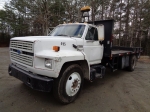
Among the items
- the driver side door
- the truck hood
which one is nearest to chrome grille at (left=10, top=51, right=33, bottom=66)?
the truck hood

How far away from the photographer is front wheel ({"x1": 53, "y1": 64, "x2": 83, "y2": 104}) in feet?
9.48

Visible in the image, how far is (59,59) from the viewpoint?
2.67 metres

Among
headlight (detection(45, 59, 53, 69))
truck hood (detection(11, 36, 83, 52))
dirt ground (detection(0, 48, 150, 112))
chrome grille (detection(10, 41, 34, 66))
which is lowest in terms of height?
dirt ground (detection(0, 48, 150, 112))

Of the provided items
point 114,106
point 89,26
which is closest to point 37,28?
point 89,26

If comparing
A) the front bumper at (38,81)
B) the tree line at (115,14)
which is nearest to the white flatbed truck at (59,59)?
the front bumper at (38,81)

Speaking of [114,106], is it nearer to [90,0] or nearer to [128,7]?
[90,0]

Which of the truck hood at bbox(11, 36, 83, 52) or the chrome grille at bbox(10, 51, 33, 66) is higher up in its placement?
the truck hood at bbox(11, 36, 83, 52)

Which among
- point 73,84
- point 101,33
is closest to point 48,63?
point 73,84

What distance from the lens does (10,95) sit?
3473 millimetres

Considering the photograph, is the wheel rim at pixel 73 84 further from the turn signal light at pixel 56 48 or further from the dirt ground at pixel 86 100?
the turn signal light at pixel 56 48

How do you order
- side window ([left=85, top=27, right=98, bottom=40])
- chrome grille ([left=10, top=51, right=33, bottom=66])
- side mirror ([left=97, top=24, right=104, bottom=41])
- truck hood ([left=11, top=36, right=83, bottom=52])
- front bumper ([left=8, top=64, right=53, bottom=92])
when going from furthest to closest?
side mirror ([left=97, top=24, right=104, bottom=41]) < side window ([left=85, top=27, right=98, bottom=40]) < chrome grille ([left=10, top=51, right=33, bottom=66]) < truck hood ([left=11, top=36, right=83, bottom=52]) < front bumper ([left=8, top=64, right=53, bottom=92])

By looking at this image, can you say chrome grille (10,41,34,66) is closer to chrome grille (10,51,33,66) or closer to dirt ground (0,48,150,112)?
chrome grille (10,51,33,66)

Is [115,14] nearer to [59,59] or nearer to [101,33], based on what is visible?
[101,33]

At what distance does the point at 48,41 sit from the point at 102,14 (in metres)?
16.3
